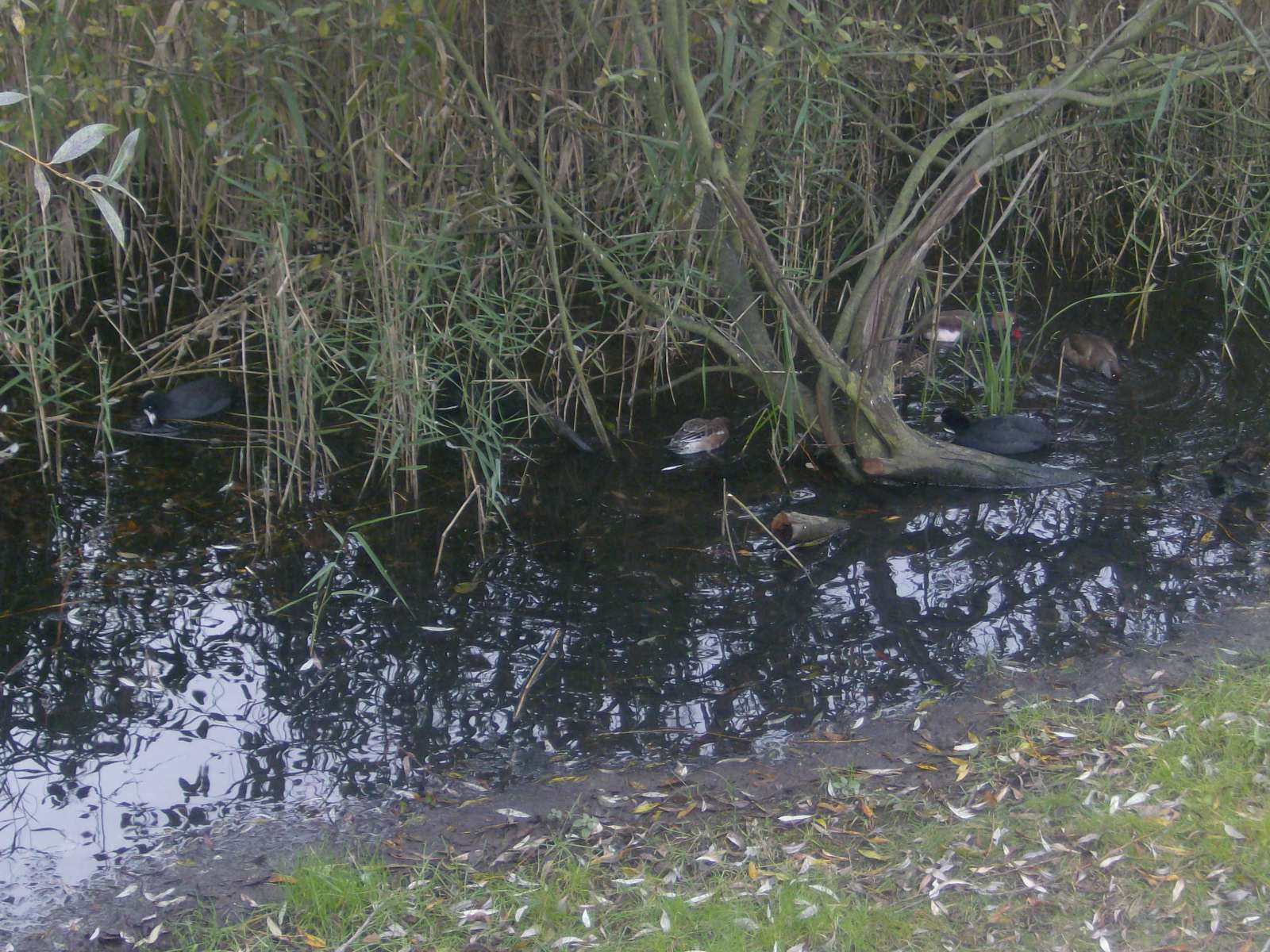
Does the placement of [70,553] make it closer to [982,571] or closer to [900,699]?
[900,699]

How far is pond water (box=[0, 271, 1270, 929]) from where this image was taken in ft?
11.5

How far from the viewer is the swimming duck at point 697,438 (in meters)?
5.56

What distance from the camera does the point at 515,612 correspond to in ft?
14.1

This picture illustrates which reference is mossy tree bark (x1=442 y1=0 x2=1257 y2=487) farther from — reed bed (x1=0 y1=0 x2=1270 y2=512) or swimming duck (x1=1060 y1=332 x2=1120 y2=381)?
swimming duck (x1=1060 y1=332 x2=1120 y2=381)

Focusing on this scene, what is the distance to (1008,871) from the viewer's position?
9.14 feet

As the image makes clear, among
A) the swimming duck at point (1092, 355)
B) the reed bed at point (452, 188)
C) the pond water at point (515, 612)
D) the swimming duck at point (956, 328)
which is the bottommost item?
the pond water at point (515, 612)

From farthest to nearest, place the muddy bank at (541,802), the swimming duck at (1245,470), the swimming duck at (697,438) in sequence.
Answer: the swimming duck at (697,438)
the swimming duck at (1245,470)
the muddy bank at (541,802)

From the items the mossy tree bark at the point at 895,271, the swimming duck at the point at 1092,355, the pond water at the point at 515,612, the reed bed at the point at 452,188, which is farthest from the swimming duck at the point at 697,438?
the swimming duck at the point at 1092,355

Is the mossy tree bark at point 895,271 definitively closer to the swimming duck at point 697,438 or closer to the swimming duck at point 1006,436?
the swimming duck at point 1006,436

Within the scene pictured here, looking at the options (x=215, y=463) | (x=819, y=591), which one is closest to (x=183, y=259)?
(x=215, y=463)

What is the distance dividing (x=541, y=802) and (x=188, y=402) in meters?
3.36

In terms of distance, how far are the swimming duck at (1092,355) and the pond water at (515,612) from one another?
658 millimetres

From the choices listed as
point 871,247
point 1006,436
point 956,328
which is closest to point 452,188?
point 871,247

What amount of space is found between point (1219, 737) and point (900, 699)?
886 millimetres
